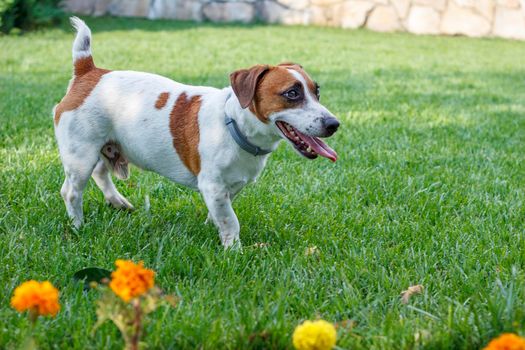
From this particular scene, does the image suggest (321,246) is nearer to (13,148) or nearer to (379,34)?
(13,148)

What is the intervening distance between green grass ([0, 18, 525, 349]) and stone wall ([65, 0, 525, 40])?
1059 centimetres

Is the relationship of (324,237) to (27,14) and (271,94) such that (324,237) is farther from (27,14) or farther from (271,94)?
(27,14)

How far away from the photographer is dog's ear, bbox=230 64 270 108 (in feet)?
9.30

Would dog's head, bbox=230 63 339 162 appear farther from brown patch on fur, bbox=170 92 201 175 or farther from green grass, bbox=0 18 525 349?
green grass, bbox=0 18 525 349

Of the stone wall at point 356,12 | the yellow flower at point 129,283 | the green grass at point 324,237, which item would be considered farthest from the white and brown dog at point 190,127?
the stone wall at point 356,12

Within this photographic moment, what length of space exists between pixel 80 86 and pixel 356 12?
15.1 metres

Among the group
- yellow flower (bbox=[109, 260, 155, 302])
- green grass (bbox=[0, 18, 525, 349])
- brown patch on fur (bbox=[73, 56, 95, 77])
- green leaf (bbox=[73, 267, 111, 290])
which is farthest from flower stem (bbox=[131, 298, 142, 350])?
brown patch on fur (bbox=[73, 56, 95, 77])

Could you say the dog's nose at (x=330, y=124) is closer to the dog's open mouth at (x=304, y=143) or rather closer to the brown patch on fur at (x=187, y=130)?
the dog's open mouth at (x=304, y=143)

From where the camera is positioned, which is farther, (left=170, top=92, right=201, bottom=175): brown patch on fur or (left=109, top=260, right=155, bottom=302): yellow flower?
(left=170, top=92, right=201, bottom=175): brown patch on fur

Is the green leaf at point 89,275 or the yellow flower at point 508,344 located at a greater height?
the yellow flower at point 508,344

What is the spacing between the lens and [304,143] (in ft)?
9.47

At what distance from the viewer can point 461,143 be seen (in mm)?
5254

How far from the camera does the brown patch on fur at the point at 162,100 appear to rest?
126 inches

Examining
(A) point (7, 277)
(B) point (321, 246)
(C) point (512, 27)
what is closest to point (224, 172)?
(B) point (321, 246)
